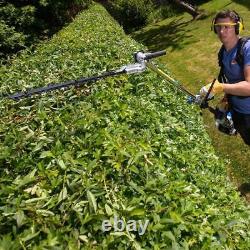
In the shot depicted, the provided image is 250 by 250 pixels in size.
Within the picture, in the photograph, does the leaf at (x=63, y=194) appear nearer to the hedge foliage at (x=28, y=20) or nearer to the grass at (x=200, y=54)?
the grass at (x=200, y=54)

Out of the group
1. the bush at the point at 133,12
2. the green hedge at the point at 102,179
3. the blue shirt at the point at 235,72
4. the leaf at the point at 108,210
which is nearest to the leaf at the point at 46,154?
the green hedge at the point at 102,179

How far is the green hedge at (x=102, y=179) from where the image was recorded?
241 centimetres

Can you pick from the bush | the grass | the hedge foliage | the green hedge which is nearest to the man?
the green hedge

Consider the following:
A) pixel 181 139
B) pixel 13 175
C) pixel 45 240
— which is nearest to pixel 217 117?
pixel 181 139

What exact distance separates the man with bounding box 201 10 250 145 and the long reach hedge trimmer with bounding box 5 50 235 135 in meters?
0.21

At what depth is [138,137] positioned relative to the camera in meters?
3.50

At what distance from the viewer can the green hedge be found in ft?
7.90

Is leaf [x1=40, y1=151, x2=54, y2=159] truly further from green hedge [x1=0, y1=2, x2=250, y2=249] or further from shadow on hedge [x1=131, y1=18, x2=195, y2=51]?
shadow on hedge [x1=131, y1=18, x2=195, y2=51]

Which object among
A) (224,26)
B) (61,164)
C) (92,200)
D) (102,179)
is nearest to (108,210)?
(92,200)

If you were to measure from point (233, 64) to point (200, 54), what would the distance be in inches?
386

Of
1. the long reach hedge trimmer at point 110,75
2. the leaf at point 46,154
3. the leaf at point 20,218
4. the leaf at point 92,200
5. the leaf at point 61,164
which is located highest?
the long reach hedge trimmer at point 110,75

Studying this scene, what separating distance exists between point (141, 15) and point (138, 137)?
23.4 meters

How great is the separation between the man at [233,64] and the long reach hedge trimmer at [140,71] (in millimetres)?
212

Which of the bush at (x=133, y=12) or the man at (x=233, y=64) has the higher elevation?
the man at (x=233, y=64)
